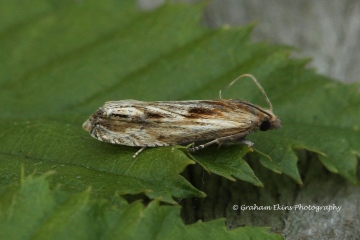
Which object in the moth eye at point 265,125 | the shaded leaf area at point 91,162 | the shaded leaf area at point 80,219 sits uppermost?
the shaded leaf area at point 80,219

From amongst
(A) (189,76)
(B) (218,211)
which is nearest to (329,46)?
(A) (189,76)

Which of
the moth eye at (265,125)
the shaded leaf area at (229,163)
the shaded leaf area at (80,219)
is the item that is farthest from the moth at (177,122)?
the shaded leaf area at (80,219)

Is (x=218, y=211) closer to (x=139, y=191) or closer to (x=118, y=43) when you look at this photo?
(x=139, y=191)

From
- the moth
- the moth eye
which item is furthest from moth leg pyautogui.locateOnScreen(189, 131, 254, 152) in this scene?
the moth eye

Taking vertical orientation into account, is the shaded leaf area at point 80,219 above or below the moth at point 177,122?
above

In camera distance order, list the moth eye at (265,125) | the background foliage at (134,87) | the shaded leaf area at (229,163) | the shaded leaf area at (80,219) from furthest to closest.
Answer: the moth eye at (265,125), the background foliage at (134,87), the shaded leaf area at (229,163), the shaded leaf area at (80,219)

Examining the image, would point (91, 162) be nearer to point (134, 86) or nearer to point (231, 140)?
point (231, 140)

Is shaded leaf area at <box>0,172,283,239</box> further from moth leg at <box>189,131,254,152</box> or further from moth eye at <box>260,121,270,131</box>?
moth eye at <box>260,121,270,131</box>

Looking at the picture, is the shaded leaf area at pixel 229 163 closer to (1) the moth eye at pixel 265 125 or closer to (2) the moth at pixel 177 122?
(2) the moth at pixel 177 122
